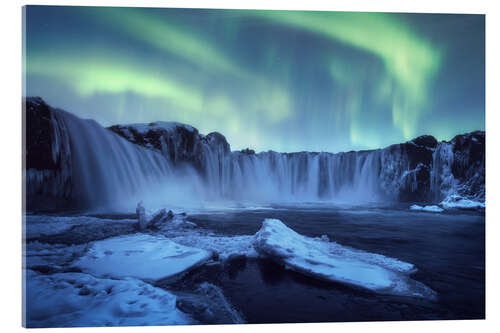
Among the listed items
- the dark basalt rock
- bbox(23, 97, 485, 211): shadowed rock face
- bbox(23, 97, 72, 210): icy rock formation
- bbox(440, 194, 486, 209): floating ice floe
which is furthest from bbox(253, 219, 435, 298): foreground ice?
the dark basalt rock

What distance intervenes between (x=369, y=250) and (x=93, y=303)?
2.67 meters

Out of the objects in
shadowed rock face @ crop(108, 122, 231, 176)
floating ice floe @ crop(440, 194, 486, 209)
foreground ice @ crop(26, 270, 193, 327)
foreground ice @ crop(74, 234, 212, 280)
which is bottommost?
foreground ice @ crop(26, 270, 193, 327)

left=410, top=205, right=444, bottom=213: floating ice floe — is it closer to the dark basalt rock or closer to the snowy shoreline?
the snowy shoreline

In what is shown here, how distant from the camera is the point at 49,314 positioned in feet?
7.93

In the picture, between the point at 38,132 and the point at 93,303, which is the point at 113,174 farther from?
the point at 93,303

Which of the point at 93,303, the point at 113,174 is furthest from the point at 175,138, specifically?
the point at 93,303

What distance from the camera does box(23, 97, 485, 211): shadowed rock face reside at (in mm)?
2812

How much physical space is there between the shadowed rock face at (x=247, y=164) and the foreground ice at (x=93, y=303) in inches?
29.2

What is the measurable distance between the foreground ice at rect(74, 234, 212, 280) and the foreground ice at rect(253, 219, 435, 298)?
2.25 feet

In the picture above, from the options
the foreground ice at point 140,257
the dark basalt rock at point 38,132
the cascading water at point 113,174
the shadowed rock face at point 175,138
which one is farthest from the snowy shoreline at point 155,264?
the shadowed rock face at point 175,138

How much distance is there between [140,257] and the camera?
2.80 m

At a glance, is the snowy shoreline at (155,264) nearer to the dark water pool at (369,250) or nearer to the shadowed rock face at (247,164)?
the dark water pool at (369,250)

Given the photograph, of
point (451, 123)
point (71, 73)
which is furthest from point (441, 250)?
point (71, 73)
